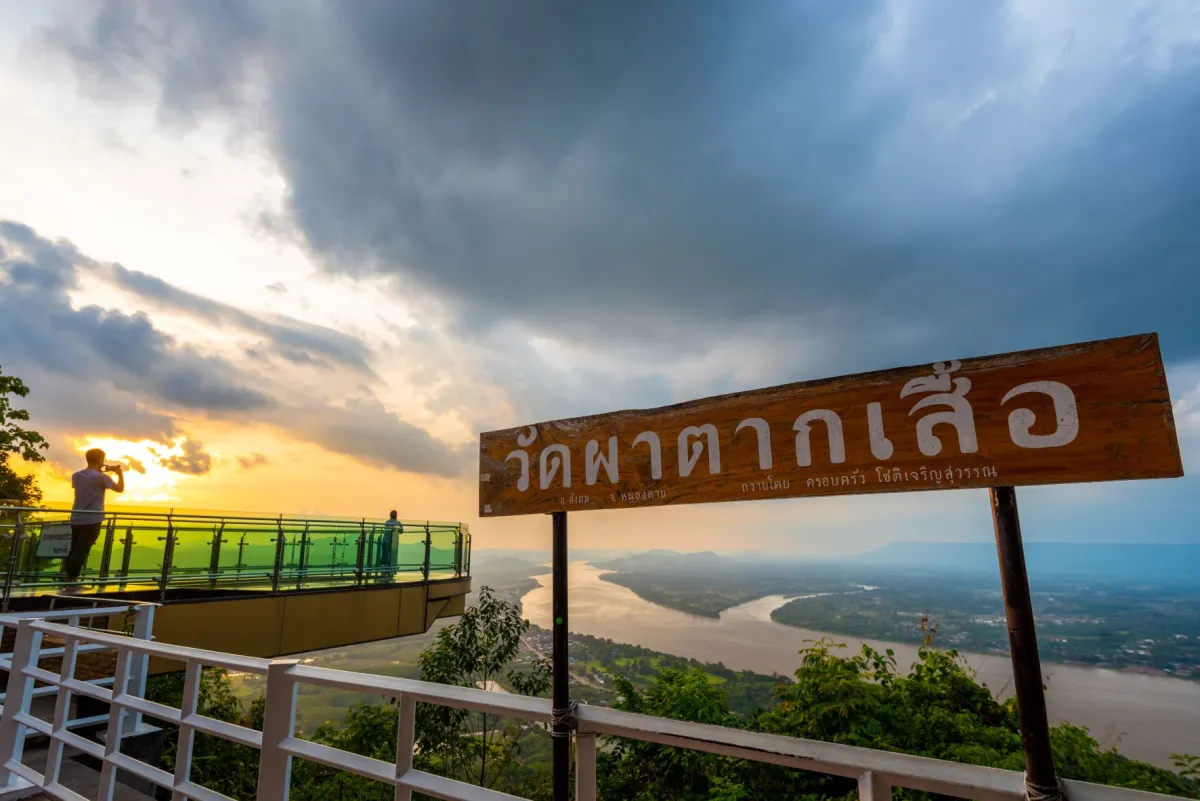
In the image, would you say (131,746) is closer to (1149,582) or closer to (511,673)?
(511,673)

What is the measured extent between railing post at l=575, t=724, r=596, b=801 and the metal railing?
29.3ft

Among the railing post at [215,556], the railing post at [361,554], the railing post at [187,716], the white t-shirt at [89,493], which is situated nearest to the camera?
the railing post at [187,716]

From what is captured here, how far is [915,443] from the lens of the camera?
2072 millimetres

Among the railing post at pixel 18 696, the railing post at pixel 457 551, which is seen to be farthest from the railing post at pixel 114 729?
the railing post at pixel 457 551

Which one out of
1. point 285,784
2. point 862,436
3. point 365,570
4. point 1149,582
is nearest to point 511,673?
point 365,570

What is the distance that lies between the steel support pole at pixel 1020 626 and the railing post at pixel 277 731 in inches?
113

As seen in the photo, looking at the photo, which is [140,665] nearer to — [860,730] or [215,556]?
[215,556]

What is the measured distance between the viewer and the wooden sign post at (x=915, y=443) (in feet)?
5.77

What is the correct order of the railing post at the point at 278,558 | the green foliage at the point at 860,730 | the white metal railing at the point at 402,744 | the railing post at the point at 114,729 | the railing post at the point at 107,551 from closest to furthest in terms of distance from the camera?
1. the white metal railing at the point at 402,744
2. the railing post at the point at 114,729
3. the green foliage at the point at 860,730
4. the railing post at the point at 107,551
5. the railing post at the point at 278,558

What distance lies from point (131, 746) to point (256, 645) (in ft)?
15.2

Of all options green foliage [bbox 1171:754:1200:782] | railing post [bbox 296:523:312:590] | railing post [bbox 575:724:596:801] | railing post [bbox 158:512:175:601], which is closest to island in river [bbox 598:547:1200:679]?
green foliage [bbox 1171:754:1200:782]

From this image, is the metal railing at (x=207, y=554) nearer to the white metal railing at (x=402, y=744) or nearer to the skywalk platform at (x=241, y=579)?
the skywalk platform at (x=241, y=579)

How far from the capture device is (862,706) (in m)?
6.52

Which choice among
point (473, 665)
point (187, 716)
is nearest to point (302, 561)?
point (473, 665)
